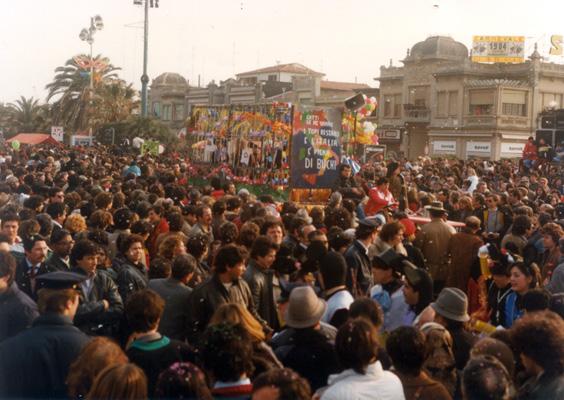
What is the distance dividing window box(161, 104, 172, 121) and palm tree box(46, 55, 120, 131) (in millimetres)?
15530

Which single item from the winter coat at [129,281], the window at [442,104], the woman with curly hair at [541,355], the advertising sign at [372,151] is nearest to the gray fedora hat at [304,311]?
the woman with curly hair at [541,355]

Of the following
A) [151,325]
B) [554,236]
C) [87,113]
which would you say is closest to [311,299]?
[151,325]

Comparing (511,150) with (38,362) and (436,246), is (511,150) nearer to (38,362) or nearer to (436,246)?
(436,246)

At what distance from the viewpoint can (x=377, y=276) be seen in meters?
5.98

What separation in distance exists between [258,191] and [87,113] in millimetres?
28538

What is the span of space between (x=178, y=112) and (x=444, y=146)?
947 inches

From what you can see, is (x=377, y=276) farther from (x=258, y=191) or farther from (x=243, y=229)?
(x=258, y=191)

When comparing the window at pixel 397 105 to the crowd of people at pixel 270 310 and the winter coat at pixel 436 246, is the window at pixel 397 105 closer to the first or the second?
the crowd of people at pixel 270 310

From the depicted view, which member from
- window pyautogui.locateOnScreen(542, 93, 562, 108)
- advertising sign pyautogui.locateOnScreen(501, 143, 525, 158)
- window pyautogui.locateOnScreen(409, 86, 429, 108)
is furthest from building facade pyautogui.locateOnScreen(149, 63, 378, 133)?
window pyautogui.locateOnScreen(542, 93, 562, 108)

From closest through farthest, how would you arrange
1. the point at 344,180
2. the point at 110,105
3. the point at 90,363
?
the point at 90,363 → the point at 344,180 → the point at 110,105

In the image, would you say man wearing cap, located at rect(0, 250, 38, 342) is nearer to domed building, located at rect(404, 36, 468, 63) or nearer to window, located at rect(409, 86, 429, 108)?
window, located at rect(409, 86, 429, 108)

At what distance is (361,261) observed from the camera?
698 cm

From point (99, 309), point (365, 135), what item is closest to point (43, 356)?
point (99, 309)

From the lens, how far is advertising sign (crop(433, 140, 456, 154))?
1731 inches
